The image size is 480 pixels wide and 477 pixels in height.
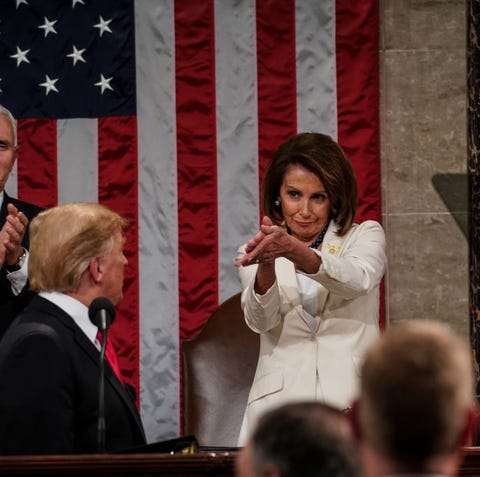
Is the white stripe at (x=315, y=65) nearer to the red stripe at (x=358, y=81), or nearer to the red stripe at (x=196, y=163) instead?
the red stripe at (x=358, y=81)

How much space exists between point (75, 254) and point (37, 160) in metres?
2.71

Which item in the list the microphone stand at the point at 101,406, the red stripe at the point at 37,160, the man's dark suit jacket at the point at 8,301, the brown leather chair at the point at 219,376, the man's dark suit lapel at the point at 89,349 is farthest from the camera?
the red stripe at the point at 37,160

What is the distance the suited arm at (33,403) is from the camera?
9.78 feet

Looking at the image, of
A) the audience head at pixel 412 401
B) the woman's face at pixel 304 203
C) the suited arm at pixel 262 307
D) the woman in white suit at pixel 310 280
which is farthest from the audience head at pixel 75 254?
the audience head at pixel 412 401

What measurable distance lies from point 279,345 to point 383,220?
1.96m

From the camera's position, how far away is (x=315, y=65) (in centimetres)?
575

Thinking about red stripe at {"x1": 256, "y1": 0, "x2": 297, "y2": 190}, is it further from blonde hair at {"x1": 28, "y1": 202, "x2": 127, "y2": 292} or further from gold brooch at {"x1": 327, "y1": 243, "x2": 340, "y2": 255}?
blonde hair at {"x1": 28, "y1": 202, "x2": 127, "y2": 292}

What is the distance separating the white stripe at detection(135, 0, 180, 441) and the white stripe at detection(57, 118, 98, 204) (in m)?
0.23

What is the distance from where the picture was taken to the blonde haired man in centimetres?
299

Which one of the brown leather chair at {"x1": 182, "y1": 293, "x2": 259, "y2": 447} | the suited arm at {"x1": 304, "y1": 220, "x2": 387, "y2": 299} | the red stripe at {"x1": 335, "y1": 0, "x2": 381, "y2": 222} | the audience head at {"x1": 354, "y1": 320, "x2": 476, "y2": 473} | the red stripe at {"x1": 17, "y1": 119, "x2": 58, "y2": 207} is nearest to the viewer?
the audience head at {"x1": 354, "y1": 320, "x2": 476, "y2": 473}

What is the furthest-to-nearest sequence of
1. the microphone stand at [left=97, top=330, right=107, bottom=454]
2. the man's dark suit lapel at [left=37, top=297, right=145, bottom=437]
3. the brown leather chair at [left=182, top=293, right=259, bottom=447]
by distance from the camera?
the brown leather chair at [left=182, top=293, right=259, bottom=447] < the man's dark suit lapel at [left=37, top=297, right=145, bottom=437] < the microphone stand at [left=97, top=330, right=107, bottom=454]

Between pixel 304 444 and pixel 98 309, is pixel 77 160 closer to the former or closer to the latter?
pixel 98 309

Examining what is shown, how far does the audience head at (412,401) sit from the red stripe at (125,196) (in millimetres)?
4151

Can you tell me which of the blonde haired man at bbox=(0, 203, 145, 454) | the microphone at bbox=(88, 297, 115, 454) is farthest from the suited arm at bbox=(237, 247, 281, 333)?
the microphone at bbox=(88, 297, 115, 454)
